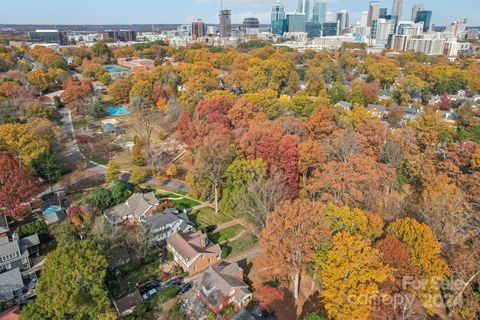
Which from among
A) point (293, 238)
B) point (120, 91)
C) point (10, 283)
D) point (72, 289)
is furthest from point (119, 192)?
point (120, 91)

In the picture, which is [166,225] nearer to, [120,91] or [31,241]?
[31,241]

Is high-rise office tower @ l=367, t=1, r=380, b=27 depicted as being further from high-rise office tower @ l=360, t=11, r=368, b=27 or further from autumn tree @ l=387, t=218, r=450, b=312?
autumn tree @ l=387, t=218, r=450, b=312

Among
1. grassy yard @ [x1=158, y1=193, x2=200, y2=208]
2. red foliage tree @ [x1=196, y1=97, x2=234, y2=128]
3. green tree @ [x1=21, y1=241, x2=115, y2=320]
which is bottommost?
grassy yard @ [x1=158, y1=193, x2=200, y2=208]

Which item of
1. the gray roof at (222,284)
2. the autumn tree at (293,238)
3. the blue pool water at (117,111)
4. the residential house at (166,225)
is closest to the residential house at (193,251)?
the residential house at (166,225)

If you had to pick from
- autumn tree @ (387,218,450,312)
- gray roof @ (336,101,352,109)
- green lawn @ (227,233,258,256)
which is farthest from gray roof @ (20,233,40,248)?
gray roof @ (336,101,352,109)

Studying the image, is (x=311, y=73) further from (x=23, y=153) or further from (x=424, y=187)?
(x=23, y=153)
